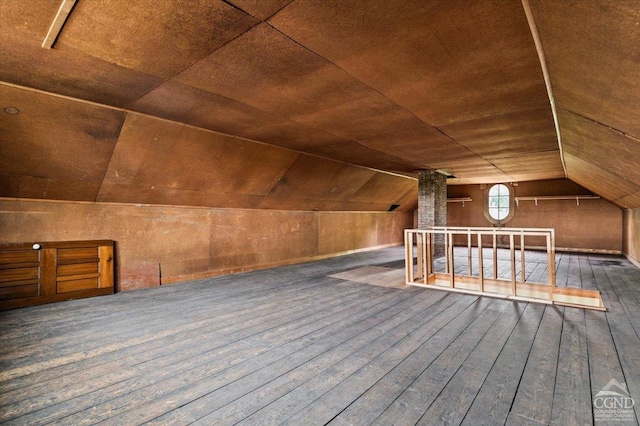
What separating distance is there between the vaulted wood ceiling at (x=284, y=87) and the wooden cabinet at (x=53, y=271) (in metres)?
0.77

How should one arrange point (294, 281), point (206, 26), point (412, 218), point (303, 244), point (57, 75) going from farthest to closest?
point (412, 218) → point (303, 244) → point (294, 281) → point (57, 75) → point (206, 26)

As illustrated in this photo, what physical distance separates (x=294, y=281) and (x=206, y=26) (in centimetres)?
444

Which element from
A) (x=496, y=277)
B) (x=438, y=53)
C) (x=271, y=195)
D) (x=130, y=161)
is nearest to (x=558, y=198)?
(x=496, y=277)

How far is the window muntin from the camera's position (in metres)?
11.5

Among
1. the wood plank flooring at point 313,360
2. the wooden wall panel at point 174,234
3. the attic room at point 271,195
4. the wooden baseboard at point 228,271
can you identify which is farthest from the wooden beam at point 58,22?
the wooden baseboard at point 228,271

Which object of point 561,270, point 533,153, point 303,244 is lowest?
point 561,270

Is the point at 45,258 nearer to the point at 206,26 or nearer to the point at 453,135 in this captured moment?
the point at 206,26

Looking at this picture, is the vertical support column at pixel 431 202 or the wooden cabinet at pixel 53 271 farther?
the vertical support column at pixel 431 202

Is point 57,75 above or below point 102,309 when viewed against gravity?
above

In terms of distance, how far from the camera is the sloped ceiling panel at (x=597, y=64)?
1.56 metres

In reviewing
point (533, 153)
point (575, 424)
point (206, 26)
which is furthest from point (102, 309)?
point (533, 153)

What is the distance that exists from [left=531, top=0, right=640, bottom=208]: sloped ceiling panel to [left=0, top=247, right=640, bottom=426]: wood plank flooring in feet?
6.63

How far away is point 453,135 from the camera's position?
481cm

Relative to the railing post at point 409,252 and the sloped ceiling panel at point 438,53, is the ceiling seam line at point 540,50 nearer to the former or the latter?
the sloped ceiling panel at point 438,53
